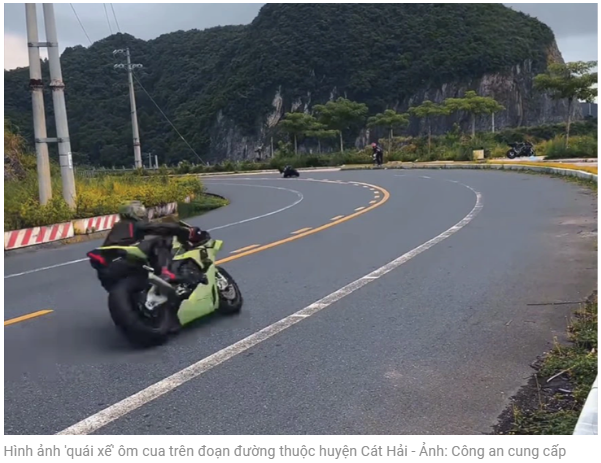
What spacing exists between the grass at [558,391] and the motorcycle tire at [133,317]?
9.45ft

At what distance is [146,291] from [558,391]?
10.5 ft

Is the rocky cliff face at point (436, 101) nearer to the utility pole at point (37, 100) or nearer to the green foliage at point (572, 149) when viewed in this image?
the green foliage at point (572, 149)

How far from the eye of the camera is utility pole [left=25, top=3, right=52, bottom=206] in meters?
17.0

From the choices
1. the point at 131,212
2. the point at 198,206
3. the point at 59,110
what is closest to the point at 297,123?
the point at 198,206

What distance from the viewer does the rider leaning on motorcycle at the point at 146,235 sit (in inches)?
257

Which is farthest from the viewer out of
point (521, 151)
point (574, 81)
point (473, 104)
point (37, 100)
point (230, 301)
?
point (473, 104)

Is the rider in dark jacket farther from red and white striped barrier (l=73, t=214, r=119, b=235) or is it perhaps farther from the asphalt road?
red and white striped barrier (l=73, t=214, r=119, b=235)

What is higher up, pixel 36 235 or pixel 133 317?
pixel 133 317

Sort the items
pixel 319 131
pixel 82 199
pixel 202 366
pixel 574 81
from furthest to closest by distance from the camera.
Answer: pixel 319 131 < pixel 574 81 < pixel 82 199 < pixel 202 366

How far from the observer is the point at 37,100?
17344mm

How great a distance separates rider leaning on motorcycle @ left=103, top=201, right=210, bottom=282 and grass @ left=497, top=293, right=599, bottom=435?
3.01 meters

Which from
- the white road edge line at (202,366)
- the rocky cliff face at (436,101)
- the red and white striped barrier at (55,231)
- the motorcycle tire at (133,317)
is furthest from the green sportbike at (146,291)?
the rocky cliff face at (436,101)

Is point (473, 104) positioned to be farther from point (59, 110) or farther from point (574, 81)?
point (59, 110)

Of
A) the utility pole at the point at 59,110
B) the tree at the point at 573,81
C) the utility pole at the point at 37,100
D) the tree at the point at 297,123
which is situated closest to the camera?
the utility pole at the point at 37,100
